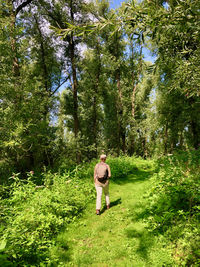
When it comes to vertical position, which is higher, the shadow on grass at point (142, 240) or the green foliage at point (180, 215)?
the green foliage at point (180, 215)

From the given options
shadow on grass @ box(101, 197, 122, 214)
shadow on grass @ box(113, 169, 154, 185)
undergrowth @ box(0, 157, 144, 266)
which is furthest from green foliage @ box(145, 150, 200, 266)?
shadow on grass @ box(113, 169, 154, 185)

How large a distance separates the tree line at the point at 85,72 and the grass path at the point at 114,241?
4.17m

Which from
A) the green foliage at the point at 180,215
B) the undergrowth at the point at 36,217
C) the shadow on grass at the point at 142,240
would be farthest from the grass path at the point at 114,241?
the undergrowth at the point at 36,217

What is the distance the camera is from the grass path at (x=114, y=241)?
12.4ft

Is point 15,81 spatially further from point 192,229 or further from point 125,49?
point 125,49

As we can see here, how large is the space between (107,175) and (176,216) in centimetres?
275

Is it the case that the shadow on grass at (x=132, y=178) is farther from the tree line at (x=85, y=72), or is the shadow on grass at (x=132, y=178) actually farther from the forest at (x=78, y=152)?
the tree line at (x=85, y=72)

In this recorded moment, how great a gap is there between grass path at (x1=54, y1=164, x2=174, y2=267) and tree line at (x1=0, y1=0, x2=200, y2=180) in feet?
13.7

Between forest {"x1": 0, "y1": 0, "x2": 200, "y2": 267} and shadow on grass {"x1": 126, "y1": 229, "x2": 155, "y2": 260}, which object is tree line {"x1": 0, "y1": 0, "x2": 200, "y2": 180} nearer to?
forest {"x1": 0, "y1": 0, "x2": 200, "y2": 267}

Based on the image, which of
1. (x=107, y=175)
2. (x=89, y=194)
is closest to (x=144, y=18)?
(x=107, y=175)

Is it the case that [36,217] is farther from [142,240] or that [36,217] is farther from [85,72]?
[85,72]

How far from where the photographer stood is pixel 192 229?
3.95 meters

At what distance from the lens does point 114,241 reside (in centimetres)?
450

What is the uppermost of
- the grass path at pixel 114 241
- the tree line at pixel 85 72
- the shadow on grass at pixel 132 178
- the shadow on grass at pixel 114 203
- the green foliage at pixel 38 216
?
the tree line at pixel 85 72
